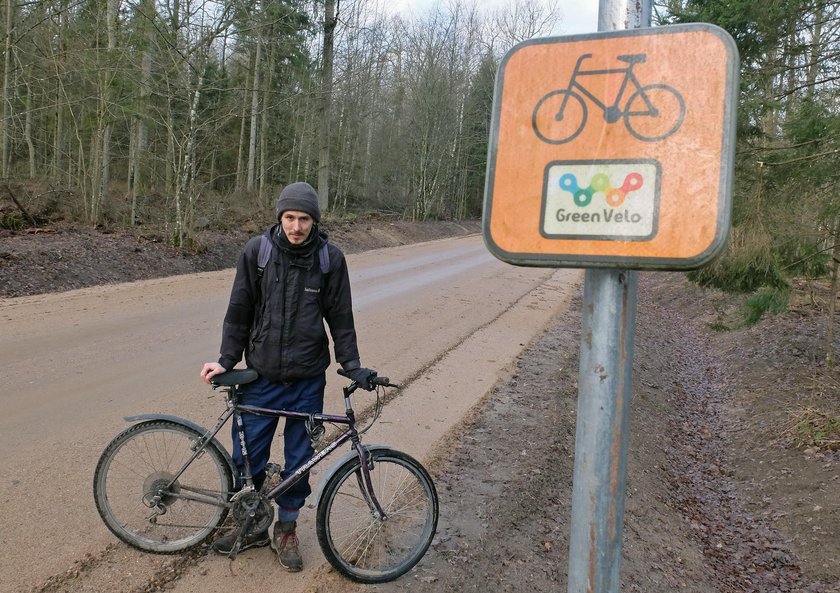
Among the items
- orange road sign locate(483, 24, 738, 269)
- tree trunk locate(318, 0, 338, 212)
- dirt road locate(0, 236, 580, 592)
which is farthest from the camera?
tree trunk locate(318, 0, 338, 212)

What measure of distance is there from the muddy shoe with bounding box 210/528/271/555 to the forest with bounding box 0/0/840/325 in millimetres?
5457

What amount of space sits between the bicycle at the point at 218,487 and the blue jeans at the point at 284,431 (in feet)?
0.15

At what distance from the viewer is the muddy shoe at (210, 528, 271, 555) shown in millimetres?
3295

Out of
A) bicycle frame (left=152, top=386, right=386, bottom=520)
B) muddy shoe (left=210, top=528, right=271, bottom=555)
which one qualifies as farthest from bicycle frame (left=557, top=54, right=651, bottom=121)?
muddy shoe (left=210, top=528, right=271, bottom=555)

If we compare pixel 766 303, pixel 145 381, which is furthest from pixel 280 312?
pixel 766 303

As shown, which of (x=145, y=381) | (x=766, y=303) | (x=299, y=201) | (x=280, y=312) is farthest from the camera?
(x=766, y=303)

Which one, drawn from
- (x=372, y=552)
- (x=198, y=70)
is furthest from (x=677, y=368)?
(x=198, y=70)

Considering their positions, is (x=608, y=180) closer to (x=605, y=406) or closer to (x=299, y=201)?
(x=605, y=406)

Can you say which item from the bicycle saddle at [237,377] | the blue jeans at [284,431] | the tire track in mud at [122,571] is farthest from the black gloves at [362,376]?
the tire track in mud at [122,571]

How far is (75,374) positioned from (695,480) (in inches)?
246

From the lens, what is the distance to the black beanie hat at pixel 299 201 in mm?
3049

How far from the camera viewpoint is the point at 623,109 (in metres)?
1.17

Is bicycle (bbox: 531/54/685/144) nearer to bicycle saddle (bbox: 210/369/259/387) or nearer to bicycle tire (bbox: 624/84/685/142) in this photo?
bicycle tire (bbox: 624/84/685/142)

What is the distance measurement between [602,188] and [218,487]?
9.35 feet
